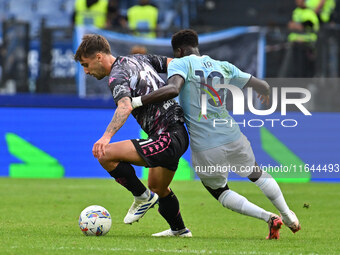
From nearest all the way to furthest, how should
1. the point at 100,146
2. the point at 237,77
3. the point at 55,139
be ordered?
1. the point at 100,146
2. the point at 237,77
3. the point at 55,139

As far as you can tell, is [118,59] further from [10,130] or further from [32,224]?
[10,130]

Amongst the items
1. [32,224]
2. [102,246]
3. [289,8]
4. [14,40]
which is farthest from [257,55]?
[102,246]

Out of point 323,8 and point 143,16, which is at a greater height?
point 323,8

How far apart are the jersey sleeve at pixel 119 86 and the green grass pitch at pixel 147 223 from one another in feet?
3.98

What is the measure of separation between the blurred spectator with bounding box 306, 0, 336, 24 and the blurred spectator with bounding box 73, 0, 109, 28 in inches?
177

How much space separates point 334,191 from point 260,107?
3.26 meters

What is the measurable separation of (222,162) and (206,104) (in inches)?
20.7

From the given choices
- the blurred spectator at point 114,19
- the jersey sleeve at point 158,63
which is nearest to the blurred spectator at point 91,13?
the blurred spectator at point 114,19

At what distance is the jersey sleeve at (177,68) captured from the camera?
6.81m

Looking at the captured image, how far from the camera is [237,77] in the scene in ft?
23.7

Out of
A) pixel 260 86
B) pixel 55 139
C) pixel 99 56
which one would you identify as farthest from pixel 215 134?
pixel 55 139

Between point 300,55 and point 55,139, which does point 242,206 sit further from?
point 300,55

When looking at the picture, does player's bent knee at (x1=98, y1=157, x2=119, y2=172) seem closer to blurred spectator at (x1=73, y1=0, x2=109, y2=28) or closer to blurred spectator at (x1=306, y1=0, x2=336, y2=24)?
blurred spectator at (x1=73, y1=0, x2=109, y2=28)

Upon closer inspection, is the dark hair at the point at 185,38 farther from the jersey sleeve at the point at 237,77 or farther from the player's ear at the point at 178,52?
the jersey sleeve at the point at 237,77
